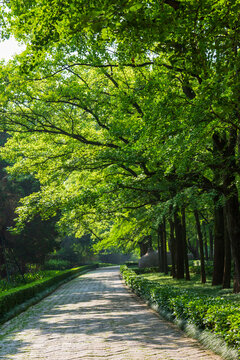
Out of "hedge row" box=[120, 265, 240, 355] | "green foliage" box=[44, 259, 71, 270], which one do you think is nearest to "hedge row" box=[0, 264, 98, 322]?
"hedge row" box=[120, 265, 240, 355]

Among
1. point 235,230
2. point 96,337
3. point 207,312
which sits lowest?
point 96,337

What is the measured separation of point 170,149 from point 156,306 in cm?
510

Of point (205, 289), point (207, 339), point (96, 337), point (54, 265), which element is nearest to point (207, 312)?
point (207, 339)

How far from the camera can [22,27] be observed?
26.1ft

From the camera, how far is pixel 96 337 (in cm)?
815

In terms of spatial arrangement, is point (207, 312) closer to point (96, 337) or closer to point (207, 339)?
point (207, 339)

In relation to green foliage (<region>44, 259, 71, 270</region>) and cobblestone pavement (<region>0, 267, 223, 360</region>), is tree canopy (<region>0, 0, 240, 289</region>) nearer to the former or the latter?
cobblestone pavement (<region>0, 267, 223, 360</region>)

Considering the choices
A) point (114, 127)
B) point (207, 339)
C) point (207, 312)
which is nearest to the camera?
point (207, 339)

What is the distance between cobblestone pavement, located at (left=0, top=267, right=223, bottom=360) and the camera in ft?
21.7

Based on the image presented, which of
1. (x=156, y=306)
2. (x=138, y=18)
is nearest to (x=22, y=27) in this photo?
(x=138, y=18)

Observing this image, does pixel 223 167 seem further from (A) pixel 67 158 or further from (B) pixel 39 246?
(B) pixel 39 246

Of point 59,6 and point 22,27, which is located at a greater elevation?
point 22,27

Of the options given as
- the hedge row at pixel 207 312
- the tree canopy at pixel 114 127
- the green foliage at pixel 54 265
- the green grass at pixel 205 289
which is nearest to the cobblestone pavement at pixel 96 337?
the hedge row at pixel 207 312

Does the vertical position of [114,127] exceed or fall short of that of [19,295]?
it exceeds it
